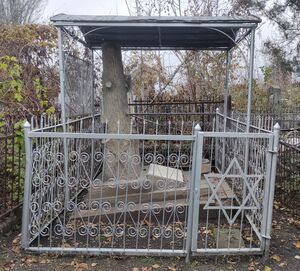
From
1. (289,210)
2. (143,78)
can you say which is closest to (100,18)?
(289,210)

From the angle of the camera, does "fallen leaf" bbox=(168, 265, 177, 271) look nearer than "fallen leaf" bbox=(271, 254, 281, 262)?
Yes

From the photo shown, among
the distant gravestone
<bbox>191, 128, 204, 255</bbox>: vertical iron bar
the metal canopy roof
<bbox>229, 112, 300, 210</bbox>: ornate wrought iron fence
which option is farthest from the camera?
the distant gravestone

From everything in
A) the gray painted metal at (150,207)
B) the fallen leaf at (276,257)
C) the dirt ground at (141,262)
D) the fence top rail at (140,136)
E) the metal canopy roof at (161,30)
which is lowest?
the dirt ground at (141,262)

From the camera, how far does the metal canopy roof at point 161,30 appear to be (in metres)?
4.49

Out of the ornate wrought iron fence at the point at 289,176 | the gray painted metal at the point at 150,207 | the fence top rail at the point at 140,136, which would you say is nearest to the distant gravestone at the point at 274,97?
the ornate wrought iron fence at the point at 289,176

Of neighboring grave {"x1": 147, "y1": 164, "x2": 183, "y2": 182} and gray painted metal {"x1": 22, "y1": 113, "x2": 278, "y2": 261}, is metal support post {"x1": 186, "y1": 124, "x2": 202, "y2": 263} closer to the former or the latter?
gray painted metal {"x1": 22, "y1": 113, "x2": 278, "y2": 261}

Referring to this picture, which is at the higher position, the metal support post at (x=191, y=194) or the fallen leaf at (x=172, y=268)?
the metal support post at (x=191, y=194)

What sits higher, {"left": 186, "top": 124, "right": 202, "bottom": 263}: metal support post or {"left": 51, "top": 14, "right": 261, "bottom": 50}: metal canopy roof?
{"left": 51, "top": 14, "right": 261, "bottom": 50}: metal canopy roof

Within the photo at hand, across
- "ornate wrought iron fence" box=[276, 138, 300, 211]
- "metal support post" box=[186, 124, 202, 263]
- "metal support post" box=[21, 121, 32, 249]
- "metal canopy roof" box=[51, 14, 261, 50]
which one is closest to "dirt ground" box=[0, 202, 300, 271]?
"metal support post" box=[186, 124, 202, 263]

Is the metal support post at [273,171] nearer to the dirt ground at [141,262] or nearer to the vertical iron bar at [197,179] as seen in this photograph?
the dirt ground at [141,262]

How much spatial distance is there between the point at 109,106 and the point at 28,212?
2350 millimetres

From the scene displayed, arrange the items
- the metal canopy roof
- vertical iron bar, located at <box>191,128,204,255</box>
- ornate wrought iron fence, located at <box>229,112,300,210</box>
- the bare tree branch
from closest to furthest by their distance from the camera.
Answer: vertical iron bar, located at <box>191,128,204,255</box> < the metal canopy roof < ornate wrought iron fence, located at <box>229,112,300,210</box> < the bare tree branch

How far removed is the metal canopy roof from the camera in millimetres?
4488

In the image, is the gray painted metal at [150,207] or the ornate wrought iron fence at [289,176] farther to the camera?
the ornate wrought iron fence at [289,176]
